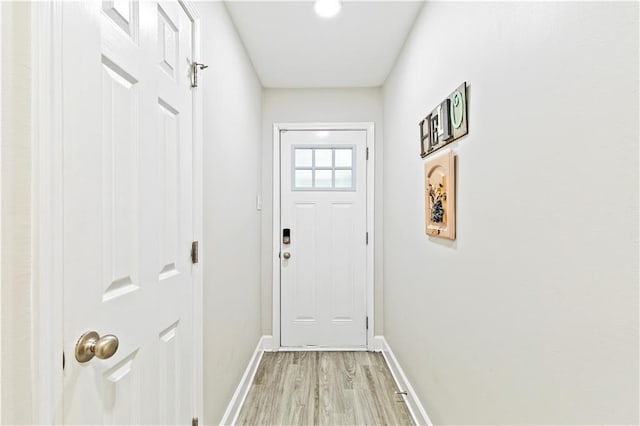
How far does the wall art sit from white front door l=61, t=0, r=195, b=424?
3.75ft

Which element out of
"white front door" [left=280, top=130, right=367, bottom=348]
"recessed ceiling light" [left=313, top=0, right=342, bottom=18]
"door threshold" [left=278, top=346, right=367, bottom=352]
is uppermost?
"recessed ceiling light" [left=313, top=0, right=342, bottom=18]

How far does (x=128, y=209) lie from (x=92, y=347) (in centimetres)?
37

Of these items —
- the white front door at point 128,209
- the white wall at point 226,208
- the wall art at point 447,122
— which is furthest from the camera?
the white wall at point 226,208

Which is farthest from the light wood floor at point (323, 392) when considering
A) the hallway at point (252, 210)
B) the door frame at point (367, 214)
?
the door frame at point (367, 214)

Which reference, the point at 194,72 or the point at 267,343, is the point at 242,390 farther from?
the point at 194,72

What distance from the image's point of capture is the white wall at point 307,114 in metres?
3.09

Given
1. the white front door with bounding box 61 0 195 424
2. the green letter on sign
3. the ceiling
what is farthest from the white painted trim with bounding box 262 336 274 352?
the green letter on sign

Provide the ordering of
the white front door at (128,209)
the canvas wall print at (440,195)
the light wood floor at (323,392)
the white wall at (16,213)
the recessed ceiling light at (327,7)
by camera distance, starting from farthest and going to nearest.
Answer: the light wood floor at (323,392), the recessed ceiling light at (327,7), the canvas wall print at (440,195), the white front door at (128,209), the white wall at (16,213)

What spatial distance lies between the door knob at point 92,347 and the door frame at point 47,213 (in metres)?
0.03

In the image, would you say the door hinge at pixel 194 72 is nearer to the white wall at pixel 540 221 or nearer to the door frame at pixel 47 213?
the door frame at pixel 47 213

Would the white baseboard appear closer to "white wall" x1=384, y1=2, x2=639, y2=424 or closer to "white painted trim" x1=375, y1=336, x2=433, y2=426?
"white painted trim" x1=375, y1=336, x2=433, y2=426

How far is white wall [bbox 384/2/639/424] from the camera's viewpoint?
686 mm

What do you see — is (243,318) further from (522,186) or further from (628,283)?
(628,283)

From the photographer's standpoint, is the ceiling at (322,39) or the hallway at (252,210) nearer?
the hallway at (252,210)
